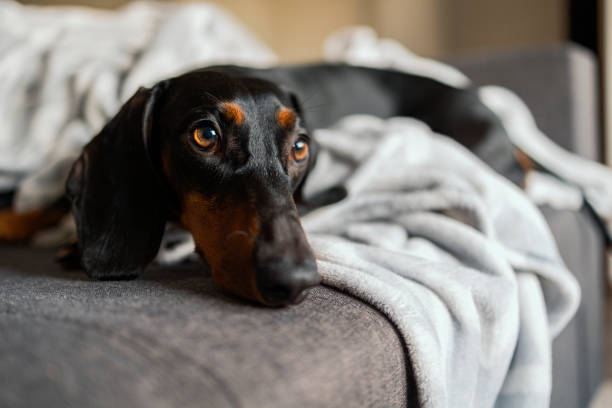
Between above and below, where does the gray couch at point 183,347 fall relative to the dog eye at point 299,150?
below

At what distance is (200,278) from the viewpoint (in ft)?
3.44

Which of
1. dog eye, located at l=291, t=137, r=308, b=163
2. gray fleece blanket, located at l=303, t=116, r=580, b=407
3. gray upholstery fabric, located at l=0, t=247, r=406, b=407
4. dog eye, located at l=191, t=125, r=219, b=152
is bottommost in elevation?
gray fleece blanket, located at l=303, t=116, r=580, b=407

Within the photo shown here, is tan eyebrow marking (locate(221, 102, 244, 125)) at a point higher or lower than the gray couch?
higher

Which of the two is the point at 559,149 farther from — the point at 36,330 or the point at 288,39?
the point at 288,39

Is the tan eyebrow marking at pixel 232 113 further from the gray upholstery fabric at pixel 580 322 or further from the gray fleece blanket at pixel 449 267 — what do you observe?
the gray upholstery fabric at pixel 580 322

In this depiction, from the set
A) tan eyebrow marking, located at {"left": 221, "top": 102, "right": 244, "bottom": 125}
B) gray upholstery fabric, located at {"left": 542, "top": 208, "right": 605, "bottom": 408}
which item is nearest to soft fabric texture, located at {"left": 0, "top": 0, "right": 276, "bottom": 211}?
tan eyebrow marking, located at {"left": 221, "top": 102, "right": 244, "bottom": 125}

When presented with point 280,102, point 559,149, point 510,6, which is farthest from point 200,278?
point 510,6

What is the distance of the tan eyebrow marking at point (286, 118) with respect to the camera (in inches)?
47.2

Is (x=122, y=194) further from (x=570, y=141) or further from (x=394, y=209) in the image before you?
(x=570, y=141)

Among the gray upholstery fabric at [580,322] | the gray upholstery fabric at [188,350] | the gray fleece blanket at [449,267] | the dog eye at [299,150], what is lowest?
the gray upholstery fabric at [580,322]

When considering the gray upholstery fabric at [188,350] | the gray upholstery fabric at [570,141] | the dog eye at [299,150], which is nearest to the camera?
the gray upholstery fabric at [188,350]

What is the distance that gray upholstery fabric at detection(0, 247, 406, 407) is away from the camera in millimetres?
546

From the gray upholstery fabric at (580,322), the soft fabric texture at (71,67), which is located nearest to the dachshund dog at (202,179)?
the soft fabric texture at (71,67)

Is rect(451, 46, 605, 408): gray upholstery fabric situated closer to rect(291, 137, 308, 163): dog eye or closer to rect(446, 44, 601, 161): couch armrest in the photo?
rect(446, 44, 601, 161): couch armrest
